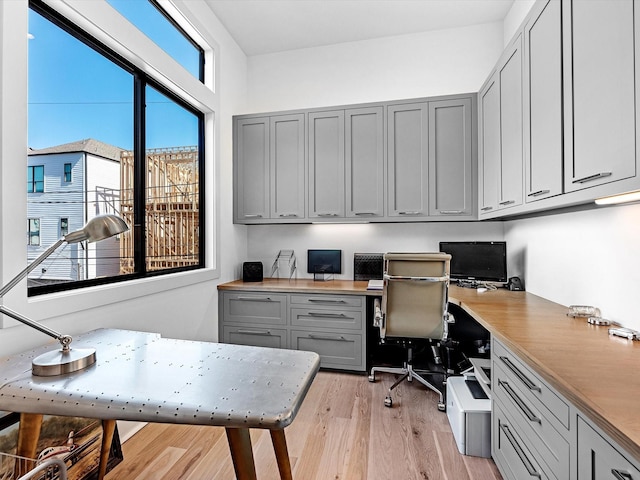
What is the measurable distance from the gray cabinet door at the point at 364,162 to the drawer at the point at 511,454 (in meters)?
1.93

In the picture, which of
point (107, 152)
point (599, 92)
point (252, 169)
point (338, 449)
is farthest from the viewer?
point (252, 169)

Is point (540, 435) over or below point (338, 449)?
over

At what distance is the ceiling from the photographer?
2916 mm

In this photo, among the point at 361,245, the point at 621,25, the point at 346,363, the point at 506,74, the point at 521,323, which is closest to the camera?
the point at 621,25

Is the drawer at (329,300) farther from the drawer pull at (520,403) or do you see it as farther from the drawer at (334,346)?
the drawer pull at (520,403)

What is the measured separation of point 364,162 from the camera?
10.4 ft

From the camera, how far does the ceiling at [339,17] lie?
9.57 feet

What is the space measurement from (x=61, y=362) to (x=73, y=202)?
3.37 feet

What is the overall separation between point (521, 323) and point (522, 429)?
19.9 inches

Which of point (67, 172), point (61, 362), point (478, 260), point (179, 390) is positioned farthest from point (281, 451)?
point (478, 260)

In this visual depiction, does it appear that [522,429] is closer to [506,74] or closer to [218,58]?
[506,74]

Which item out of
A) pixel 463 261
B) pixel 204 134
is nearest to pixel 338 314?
pixel 463 261

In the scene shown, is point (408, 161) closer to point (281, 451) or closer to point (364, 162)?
point (364, 162)

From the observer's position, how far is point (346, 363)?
2.95 metres
